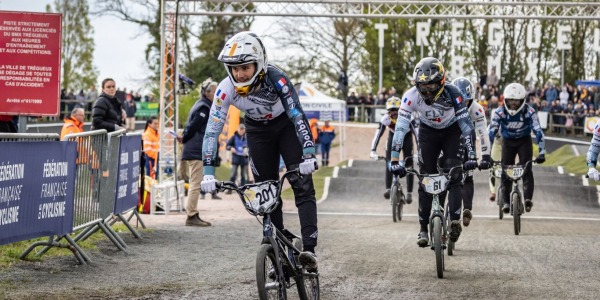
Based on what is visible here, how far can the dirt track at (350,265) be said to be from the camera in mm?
9500

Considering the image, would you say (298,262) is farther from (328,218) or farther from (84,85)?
(84,85)

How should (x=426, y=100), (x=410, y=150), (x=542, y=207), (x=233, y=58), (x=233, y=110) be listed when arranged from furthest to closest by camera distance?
(x=233, y=110), (x=542, y=207), (x=410, y=150), (x=426, y=100), (x=233, y=58)

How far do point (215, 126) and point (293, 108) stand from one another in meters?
0.61

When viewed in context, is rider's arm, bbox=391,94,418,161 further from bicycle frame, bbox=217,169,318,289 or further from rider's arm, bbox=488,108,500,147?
rider's arm, bbox=488,108,500,147

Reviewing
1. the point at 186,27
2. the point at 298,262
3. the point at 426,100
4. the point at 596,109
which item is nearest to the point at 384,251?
the point at 426,100

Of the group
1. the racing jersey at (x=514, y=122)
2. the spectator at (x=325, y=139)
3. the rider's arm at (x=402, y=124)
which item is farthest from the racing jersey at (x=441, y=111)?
the spectator at (x=325, y=139)

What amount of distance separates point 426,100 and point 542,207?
13.1 meters

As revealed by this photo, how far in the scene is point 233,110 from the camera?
3155 cm

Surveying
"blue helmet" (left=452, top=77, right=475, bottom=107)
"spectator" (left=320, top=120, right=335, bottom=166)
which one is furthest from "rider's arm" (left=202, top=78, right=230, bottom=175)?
"spectator" (left=320, top=120, right=335, bottom=166)

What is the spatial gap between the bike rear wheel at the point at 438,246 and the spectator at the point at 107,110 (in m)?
6.28

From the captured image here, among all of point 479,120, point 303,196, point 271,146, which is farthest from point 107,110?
point 303,196

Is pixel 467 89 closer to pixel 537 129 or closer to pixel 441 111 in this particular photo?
pixel 537 129

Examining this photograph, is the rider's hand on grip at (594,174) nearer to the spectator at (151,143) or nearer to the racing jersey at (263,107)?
the racing jersey at (263,107)

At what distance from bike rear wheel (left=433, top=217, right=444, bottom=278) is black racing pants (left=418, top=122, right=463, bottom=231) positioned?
23.0 inches
